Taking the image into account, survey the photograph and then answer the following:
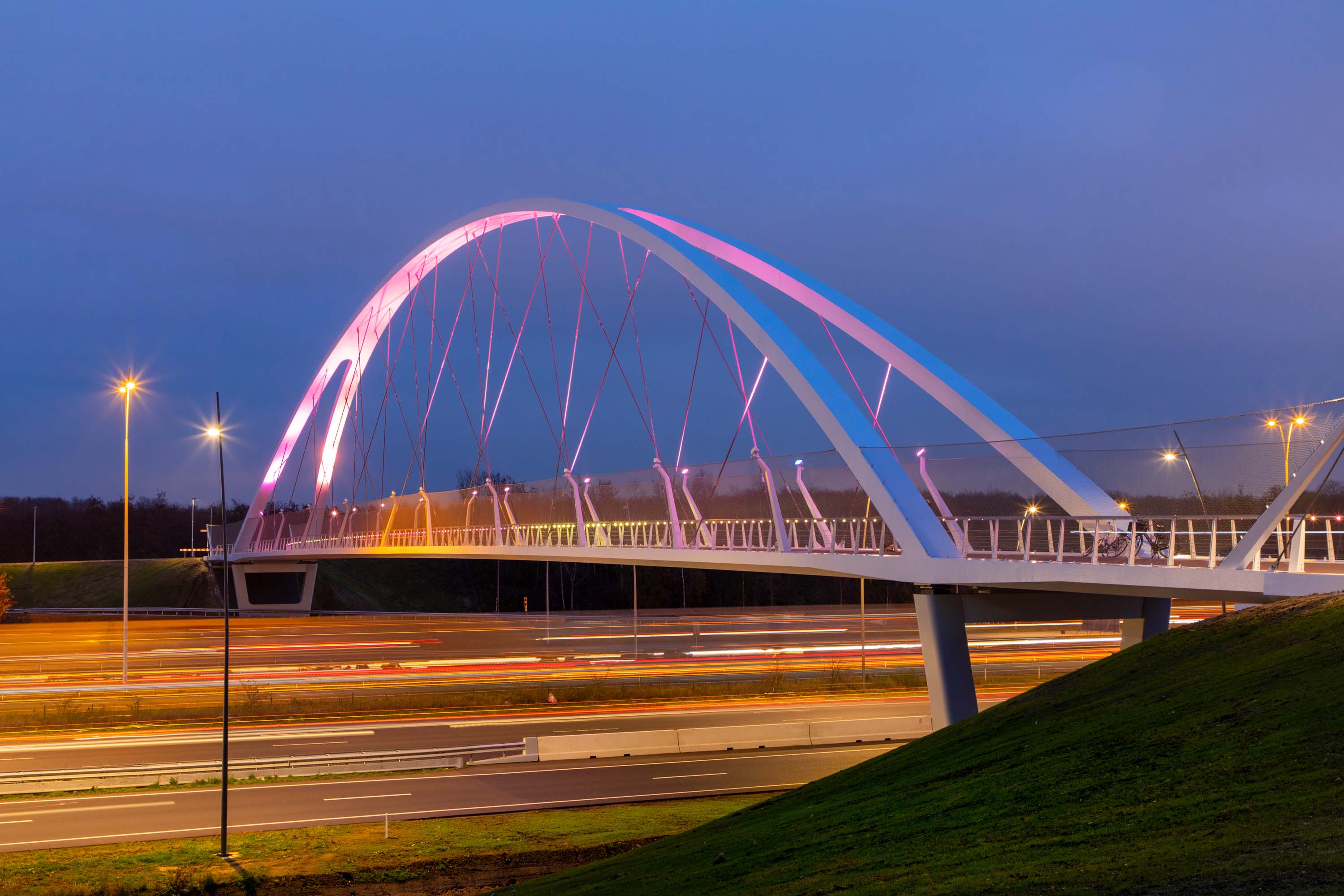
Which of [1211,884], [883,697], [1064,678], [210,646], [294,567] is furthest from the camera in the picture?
[294,567]

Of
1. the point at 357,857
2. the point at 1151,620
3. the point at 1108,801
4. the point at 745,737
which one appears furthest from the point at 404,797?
the point at 1108,801

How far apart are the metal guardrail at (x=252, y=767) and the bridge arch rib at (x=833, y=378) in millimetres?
11732

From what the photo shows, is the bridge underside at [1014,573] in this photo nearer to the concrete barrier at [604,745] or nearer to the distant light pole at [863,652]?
the concrete barrier at [604,745]

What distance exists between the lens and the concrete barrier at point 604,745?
27406mm

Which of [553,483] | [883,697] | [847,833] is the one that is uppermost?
[553,483]

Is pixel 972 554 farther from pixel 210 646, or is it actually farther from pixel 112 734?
pixel 210 646

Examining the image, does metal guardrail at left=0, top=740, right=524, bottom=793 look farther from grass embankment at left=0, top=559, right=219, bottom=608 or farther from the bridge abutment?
grass embankment at left=0, top=559, right=219, bottom=608

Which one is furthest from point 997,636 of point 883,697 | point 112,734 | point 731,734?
point 112,734

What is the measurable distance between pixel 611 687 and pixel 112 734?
610 inches

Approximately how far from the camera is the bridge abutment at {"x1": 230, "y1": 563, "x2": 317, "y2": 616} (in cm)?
8438

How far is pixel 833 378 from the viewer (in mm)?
25500

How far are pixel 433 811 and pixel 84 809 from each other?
700 centimetres

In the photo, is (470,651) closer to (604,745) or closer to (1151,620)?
(604,745)

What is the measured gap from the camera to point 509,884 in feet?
53.3
